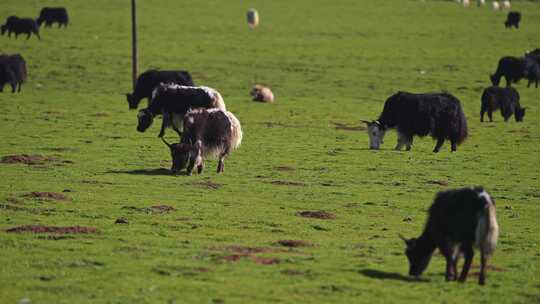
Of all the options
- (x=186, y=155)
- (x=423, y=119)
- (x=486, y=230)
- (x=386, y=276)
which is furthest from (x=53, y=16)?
(x=486, y=230)

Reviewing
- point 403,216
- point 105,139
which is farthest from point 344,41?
point 403,216

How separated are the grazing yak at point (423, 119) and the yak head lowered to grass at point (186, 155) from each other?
6.76m

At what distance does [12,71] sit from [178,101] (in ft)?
42.3

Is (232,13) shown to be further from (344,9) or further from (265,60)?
(265,60)

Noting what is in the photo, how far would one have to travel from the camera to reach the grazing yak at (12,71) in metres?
38.7

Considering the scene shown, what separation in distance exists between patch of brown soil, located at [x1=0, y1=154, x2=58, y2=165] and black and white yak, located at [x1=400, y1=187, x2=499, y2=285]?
39.8 feet

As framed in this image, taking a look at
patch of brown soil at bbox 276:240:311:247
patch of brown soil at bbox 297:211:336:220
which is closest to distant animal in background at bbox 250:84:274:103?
patch of brown soil at bbox 297:211:336:220

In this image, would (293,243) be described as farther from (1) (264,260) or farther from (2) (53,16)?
(2) (53,16)

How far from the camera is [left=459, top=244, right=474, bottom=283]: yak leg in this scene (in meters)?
13.5

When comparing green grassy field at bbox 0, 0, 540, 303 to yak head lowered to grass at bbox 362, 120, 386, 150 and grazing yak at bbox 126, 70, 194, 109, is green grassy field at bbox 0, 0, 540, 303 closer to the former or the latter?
yak head lowered to grass at bbox 362, 120, 386, 150

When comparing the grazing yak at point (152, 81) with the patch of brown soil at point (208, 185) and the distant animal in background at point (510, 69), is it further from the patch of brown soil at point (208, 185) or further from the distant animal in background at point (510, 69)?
the distant animal in background at point (510, 69)

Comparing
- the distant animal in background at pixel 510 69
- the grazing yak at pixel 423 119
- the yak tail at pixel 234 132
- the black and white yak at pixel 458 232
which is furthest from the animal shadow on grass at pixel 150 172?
the distant animal in background at pixel 510 69

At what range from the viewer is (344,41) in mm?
60812

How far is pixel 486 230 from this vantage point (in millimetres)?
13281
